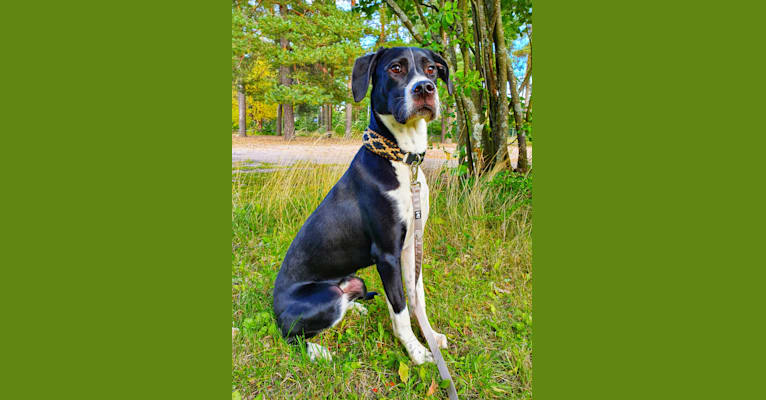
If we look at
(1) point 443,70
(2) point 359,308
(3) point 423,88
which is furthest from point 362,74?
(2) point 359,308

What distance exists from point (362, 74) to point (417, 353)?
5.26 feet

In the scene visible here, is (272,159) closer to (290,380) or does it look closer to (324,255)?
(324,255)

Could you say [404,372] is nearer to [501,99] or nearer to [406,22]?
[501,99]

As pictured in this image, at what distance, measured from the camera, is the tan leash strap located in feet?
6.76

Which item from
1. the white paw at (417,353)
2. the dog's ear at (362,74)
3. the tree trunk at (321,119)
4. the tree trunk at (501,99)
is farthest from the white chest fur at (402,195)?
the tree trunk at (501,99)

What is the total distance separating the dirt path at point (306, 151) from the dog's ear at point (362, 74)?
0.50 metres

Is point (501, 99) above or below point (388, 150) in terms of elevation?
above

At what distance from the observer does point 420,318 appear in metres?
2.32

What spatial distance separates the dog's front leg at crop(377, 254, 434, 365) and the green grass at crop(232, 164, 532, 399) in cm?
7

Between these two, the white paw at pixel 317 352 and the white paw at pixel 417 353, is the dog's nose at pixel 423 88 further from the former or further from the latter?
the white paw at pixel 317 352

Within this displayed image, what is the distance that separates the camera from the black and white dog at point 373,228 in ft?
6.70

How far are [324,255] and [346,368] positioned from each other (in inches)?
25.5

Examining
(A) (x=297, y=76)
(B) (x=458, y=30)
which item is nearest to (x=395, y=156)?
(A) (x=297, y=76)

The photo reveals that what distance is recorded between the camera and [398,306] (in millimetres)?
2197
